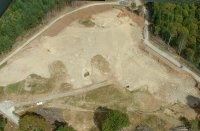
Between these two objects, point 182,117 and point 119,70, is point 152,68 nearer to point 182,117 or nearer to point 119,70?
point 119,70

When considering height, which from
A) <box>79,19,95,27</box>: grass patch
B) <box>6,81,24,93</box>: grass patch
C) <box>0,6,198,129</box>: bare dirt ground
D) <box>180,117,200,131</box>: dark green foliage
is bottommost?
<box>180,117,200,131</box>: dark green foliage

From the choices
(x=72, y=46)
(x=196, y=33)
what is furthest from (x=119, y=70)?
(x=196, y=33)

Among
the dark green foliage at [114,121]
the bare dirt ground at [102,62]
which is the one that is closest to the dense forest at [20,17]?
the bare dirt ground at [102,62]

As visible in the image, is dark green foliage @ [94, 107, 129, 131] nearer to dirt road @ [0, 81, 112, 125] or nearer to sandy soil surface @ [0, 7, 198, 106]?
dirt road @ [0, 81, 112, 125]

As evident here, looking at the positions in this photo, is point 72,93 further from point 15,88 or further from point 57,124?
point 15,88

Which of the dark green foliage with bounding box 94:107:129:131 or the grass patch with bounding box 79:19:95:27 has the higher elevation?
the grass patch with bounding box 79:19:95:27

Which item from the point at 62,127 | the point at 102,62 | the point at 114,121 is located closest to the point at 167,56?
the point at 102,62

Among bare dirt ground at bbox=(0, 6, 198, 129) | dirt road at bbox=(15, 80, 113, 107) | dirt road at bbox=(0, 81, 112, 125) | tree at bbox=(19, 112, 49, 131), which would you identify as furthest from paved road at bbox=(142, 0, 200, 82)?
tree at bbox=(19, 112, 49, 131)
